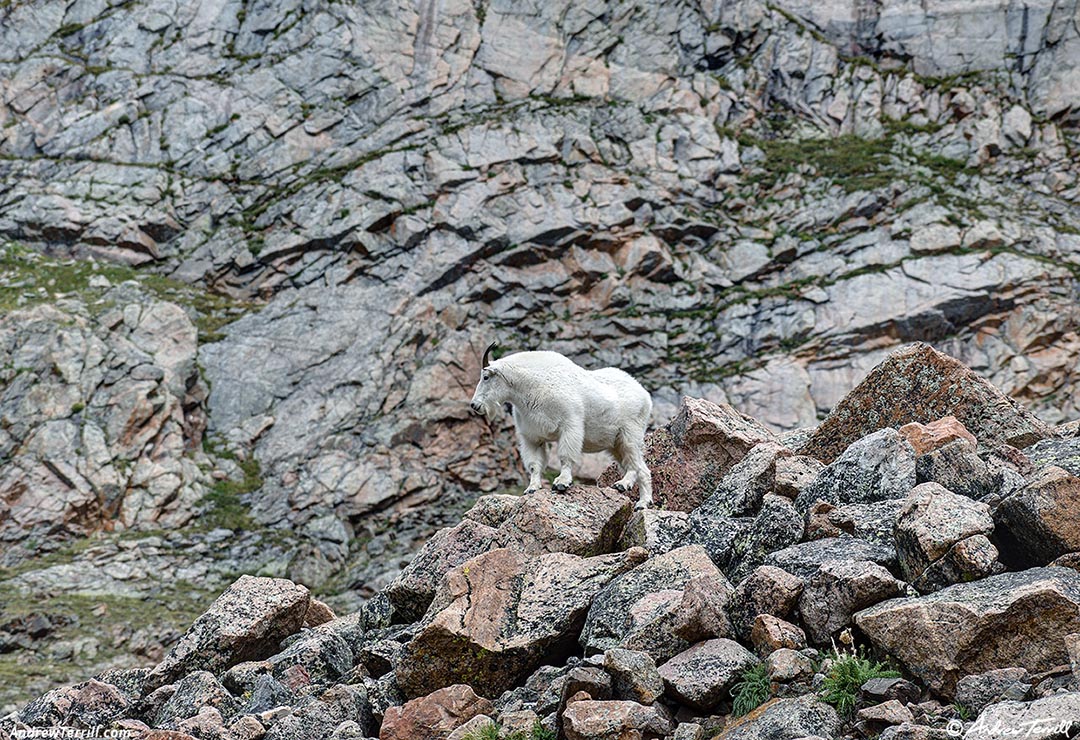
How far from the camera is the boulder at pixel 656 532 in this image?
1391 cm

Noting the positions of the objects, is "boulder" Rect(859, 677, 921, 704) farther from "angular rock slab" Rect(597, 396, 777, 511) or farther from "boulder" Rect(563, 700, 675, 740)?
"angular rock slab" Rect(597, 396, 777, 511)

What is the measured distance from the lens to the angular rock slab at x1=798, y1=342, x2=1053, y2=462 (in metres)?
→ 16.5

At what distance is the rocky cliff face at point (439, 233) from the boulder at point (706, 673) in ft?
146

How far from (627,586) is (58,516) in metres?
49.6

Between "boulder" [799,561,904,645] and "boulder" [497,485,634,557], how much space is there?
163 inches

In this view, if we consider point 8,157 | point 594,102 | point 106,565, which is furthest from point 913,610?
point 8,157

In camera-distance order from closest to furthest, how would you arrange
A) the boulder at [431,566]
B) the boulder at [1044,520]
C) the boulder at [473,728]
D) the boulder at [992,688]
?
the boulder at [992,688] → the boulder at [473,728] → the boulder at [1044,520] → the boulder at [431,566]

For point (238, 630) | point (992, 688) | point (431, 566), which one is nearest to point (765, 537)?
point (992, 688)

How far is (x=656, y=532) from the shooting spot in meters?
14.2

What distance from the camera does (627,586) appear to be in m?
12.2

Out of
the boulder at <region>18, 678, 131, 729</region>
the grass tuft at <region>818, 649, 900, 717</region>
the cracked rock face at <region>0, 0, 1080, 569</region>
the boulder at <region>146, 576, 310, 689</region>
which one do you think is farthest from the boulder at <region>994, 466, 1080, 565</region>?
the cracked rock face at <region>0, 0, 1080, 569</region>

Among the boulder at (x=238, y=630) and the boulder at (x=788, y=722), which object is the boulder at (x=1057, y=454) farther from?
the boulder at (x=238, y=630)

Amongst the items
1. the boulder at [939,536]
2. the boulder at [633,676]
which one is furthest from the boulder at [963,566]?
the boulder at [633,676]

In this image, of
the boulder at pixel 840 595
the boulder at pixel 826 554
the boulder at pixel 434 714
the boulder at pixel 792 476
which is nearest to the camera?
the boulder at pixel 840 595
